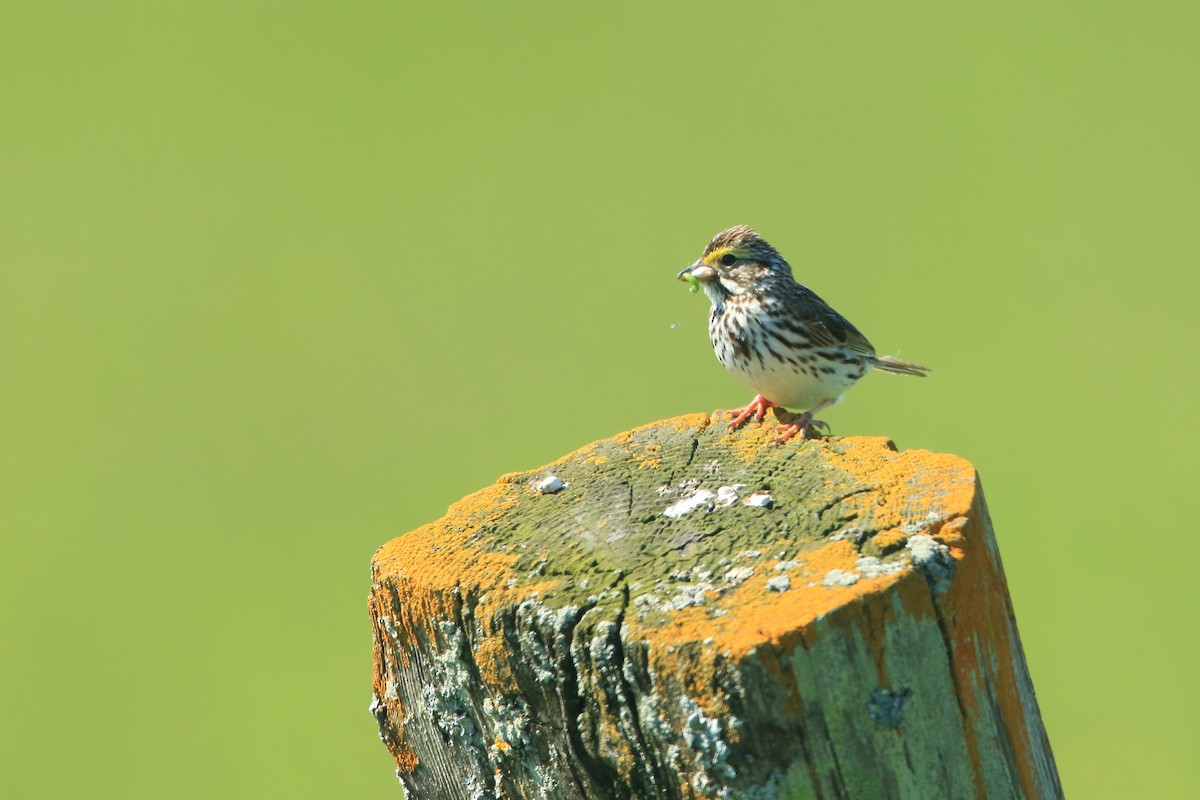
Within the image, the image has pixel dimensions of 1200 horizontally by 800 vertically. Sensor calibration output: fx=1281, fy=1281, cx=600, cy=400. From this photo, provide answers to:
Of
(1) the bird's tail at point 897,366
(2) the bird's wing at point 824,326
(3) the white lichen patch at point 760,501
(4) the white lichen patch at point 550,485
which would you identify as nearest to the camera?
(3) the white lichen patch at point 760,501

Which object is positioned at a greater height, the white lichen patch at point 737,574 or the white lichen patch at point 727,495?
the white lichen patch at point 727,495

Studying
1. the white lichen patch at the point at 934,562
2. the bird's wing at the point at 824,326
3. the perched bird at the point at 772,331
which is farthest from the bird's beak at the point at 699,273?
the white lichen patch at the point at 934,562

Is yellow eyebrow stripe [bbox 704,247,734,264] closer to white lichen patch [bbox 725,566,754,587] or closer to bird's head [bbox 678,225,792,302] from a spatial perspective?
bird's head [bbox 678,225,792,302]

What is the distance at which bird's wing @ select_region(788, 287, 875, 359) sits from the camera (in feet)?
17.7

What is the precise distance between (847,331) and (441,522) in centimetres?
286

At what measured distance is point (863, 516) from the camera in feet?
8.91

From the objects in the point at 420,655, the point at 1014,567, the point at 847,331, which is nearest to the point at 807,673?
the point at 420,655

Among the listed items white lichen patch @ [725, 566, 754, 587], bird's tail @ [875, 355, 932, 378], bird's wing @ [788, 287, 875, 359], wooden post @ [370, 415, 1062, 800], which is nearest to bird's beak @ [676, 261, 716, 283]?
bird's wing @ [788, 287, 875, 359]

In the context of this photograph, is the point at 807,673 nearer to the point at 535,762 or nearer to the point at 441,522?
the point at 535,762

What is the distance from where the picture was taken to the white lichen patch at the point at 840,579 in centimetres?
238

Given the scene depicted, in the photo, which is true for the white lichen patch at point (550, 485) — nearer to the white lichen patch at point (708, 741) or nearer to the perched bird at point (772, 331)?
the white lichen patch at point (708, 741)

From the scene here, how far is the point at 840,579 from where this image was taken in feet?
7.91

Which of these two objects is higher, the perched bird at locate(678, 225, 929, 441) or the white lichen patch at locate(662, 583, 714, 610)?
the perched bird at locate(678, 225, 929, 441)

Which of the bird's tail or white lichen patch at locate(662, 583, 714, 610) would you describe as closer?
white lichen patch at locate(662, 583, 714, 610)
